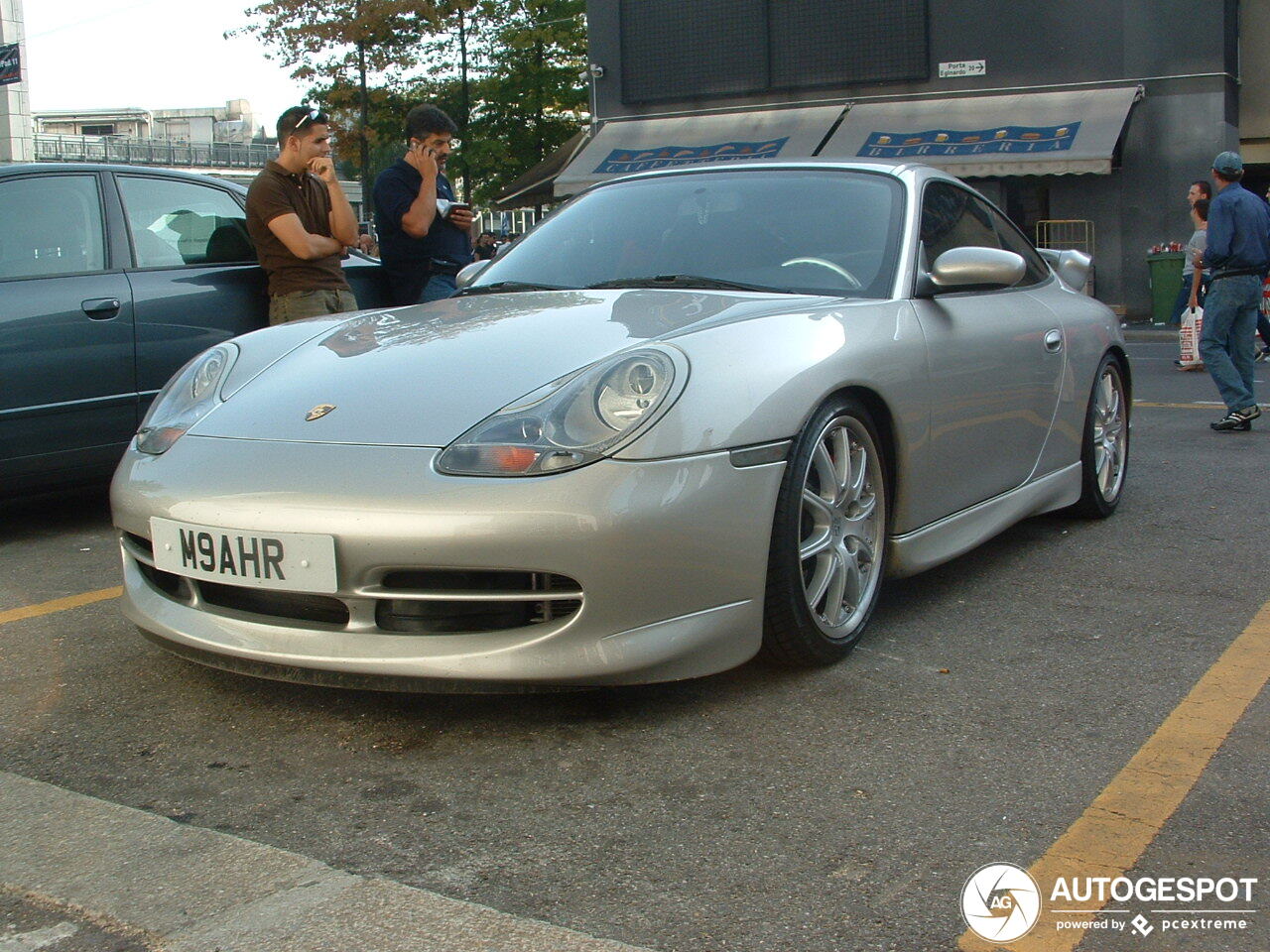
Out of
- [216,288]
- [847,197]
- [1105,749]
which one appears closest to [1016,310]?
[847,197]

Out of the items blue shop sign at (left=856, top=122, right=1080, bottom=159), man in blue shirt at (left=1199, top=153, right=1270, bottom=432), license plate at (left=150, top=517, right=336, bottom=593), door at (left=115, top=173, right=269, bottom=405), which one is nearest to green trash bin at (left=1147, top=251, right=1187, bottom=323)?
blue shop sign at (left=856, top=122, right=1080, bottom=159)

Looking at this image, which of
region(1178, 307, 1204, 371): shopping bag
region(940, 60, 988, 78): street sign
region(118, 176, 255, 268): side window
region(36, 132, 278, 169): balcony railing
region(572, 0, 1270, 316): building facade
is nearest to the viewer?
region(118, 176, 255, 268): side window

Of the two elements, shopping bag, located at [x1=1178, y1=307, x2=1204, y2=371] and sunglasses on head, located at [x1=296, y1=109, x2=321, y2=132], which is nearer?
sunglasses on head, located at [x1=296, y1=109, x2=321, y2=132]

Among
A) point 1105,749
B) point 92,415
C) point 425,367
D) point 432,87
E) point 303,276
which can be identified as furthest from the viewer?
point 432,87

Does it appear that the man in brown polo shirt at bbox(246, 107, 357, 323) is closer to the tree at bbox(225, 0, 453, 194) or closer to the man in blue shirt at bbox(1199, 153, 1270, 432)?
the man in blue shirt at bbox(1199, 153, 1270, 432)

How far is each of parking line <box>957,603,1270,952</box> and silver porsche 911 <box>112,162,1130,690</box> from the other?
0.79 m

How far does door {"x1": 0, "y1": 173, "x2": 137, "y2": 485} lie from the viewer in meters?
4.89

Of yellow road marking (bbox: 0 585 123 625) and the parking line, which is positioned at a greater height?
yellow road marking (bbox: 0 585 123 625)

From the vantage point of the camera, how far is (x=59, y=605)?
4.11m

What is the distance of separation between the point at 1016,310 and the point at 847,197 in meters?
0.72

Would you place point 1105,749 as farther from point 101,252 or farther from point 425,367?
point 101,252


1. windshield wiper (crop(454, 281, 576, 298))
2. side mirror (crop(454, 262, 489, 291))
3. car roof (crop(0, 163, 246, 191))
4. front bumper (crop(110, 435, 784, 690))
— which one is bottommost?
front bumper (crop(110, 435, 784, 690))

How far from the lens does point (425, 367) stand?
317cm

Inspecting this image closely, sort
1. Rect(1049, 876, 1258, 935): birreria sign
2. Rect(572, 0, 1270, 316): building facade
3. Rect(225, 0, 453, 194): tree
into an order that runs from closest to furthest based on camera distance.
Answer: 1. Rect(1049, 876, 1258, 935): birreria sign
2. Rect(572, 0, 1270, 316): building facade
3. Rect(225, 0, 453, 194): tree
